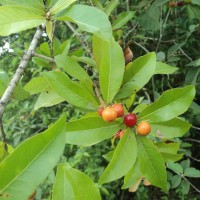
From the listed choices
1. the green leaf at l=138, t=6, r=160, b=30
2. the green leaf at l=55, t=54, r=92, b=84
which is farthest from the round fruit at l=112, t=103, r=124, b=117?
the green leaf at l=138, t=6, r=160, b=30

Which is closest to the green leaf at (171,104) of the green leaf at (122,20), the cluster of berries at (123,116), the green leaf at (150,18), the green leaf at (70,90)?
A: the cluster of berries at (123,116)

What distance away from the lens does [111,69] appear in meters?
0.88

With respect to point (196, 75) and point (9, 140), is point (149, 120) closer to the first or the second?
point (196, 75)

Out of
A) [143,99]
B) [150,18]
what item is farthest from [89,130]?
[143,99]

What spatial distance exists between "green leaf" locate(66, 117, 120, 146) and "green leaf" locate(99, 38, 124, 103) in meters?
0.07

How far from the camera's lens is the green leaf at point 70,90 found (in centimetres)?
86

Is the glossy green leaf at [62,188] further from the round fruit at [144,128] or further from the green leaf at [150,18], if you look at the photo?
the green leaf at [150,18]

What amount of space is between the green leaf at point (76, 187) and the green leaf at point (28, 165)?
0.30 ft

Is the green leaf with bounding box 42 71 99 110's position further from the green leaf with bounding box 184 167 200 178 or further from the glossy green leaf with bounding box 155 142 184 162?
the green leaf with bounding box 184 167 200 178

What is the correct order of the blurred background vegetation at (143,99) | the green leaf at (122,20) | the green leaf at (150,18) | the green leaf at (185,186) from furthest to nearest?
the blurred background vegetation at (143,99)
the green leaf at (185,186)
the green leaf at (150,18)
the green leaf at (122,20)

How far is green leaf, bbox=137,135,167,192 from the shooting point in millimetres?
893

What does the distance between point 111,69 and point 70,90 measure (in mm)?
117

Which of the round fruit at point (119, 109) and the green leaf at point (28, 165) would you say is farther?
the round fruit at point (119, 109)

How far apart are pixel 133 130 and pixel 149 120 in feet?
0.16
